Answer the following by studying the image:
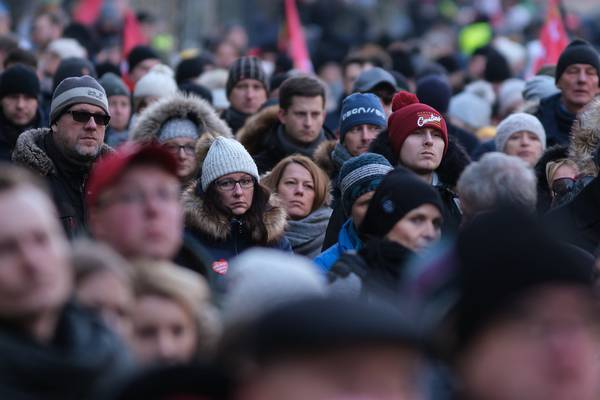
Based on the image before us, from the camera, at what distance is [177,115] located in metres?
11.1

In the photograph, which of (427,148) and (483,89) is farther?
(483,89)

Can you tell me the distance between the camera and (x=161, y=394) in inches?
168

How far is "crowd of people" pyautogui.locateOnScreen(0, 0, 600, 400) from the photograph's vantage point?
4008 mm

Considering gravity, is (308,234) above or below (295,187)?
below

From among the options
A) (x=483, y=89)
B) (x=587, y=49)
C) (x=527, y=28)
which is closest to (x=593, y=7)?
(x=527, y=28)

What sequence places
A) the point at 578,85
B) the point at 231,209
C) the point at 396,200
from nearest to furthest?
the point at 396,200 → the point at 231,209 → the point at 578,85

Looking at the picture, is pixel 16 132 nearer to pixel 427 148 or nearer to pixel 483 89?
pixel 427 148

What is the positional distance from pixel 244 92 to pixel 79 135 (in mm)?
4040

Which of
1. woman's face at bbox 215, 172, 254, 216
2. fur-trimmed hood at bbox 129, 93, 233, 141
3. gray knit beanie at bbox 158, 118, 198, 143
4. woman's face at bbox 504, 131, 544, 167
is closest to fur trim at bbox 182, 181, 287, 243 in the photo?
woman's face at bbox 215, 172, 254, 216

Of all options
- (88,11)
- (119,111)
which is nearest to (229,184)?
(119,111)

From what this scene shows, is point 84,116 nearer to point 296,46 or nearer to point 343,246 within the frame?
point 343,246

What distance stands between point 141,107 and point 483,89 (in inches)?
171

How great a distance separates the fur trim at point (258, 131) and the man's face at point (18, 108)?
1.61 meters

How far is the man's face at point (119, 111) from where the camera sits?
505 inches
